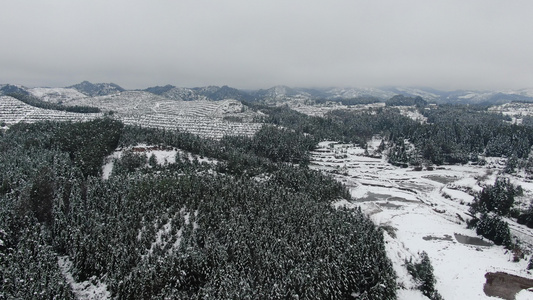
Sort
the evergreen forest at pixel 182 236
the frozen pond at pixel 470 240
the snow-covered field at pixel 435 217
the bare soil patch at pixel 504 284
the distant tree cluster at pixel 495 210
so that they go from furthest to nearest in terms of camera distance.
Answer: the frozen pond at pixel 470 240, the distant tree cluster at pixel 495 210, the snow-covered field at pixel 435 217, the bare soil patch at pixel 504 284, the evergreen forest at pixel 182 236

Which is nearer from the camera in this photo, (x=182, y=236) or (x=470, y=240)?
(x=182, y=236)

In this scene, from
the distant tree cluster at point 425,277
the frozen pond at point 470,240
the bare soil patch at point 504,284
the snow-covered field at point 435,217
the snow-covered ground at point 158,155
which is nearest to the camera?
the distant tree cluster at point 425,277

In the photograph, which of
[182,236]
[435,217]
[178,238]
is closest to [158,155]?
[178,238]

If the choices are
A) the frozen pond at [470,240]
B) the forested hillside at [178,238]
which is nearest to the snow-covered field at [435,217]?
the frozen pond at [470,240]

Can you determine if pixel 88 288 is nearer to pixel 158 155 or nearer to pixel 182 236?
pixel 182 236

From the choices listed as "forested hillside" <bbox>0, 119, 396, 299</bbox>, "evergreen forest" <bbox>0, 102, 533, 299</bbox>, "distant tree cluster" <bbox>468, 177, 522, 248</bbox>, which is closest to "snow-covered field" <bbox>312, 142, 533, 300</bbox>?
"distant tree cluster" <bbox>468, 177, 522, 248</bbox>

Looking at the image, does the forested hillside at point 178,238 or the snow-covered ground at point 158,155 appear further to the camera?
the snow-covered ground at point 158,155

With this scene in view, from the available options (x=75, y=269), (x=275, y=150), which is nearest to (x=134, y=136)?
(x=275, y=150)

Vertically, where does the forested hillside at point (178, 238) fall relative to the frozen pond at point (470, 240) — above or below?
above

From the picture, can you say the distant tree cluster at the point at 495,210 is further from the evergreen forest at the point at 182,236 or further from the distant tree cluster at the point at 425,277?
the distant tree cluster at the point at 425,277

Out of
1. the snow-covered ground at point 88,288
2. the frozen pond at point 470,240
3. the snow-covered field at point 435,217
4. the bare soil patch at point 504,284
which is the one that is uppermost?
the snow-covered ground at point 88,288
